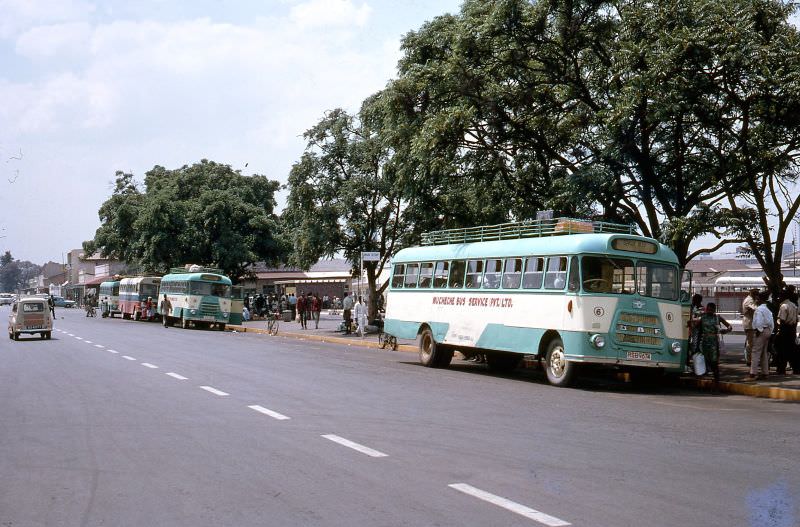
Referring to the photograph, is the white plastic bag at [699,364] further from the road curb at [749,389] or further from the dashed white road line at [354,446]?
the dashed white road line at [354,446]

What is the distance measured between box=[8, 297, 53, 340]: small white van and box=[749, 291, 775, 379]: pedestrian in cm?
2579

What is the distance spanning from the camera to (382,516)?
19.2 feet

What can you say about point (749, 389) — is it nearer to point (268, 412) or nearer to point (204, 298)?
point (268, 412)

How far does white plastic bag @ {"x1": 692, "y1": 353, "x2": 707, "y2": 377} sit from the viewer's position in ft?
52.6

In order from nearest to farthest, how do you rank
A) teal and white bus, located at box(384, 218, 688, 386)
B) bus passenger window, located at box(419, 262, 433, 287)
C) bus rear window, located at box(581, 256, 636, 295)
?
teal and white bus, located at box(384, 218, 688, 386)
bus rear window, located at box(581, 256, 636, 295)
bus passenger window, located at box(419, 262, 433, 287)

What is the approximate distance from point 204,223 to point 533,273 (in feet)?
149

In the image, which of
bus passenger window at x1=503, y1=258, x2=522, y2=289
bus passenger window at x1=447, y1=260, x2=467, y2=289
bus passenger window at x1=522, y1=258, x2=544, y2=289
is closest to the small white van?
bus passenger window at x1=447, y1=260, x2=467, y2=289

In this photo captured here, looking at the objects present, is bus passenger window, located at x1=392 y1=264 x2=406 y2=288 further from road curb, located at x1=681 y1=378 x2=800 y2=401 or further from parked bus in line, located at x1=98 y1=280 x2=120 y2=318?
parked bus in line, located at x1=98 y1=280 x2=120 y2=318

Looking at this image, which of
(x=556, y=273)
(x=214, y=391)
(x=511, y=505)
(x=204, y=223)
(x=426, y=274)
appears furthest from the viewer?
(x=204, y=223)

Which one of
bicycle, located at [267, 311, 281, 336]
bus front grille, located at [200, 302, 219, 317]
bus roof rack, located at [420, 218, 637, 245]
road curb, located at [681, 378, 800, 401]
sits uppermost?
bus roof rack, located at [420, 218, 637, 245]

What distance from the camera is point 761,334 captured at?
16656 millimetres

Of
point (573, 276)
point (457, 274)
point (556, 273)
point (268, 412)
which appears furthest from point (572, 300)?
point (268, 412)

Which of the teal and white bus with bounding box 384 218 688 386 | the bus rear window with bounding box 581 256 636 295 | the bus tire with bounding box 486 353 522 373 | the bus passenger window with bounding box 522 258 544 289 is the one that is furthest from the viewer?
the bus tire with bounding box 486 353 522 373

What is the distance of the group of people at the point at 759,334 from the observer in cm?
1631
